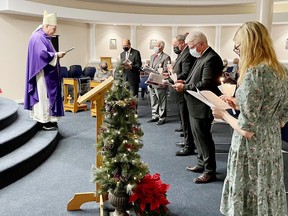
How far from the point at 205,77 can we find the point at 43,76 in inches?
99.4

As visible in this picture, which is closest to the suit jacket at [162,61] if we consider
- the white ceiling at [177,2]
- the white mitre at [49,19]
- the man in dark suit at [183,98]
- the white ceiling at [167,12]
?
the man in dark suit at [183,98]

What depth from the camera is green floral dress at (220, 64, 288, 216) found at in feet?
6.11

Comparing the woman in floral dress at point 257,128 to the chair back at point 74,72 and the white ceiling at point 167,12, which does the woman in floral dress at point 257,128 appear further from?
the white ceiling at point 167,12

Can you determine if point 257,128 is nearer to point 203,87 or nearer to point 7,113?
point 203,87

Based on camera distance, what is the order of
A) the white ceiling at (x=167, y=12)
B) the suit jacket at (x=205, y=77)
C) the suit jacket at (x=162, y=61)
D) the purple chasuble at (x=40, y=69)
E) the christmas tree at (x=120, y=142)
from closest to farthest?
the christmas tree at (x=120, y=142), the suit jacket at (x=205, y=77), the purple chasuble at (x=40, y=69), the suit jacket at (x=162, y=61), the white ceiling at (x=167, y=12)

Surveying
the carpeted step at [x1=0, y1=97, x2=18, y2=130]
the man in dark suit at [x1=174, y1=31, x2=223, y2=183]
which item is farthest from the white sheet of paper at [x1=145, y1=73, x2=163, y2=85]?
the carpeted step at [x1=0, y1=97, x2=18, y2=130]

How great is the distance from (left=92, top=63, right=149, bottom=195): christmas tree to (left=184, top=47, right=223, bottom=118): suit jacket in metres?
1.19

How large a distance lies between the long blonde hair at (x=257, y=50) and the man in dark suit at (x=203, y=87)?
5.19 ft

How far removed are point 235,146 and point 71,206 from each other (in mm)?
1698

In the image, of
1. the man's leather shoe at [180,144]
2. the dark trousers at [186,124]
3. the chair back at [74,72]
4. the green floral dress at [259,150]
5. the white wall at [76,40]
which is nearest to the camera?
Result: the green floral dress at [259,150]

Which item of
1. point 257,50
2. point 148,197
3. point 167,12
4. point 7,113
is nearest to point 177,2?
point 167,12

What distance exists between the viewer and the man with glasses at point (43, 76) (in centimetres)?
473

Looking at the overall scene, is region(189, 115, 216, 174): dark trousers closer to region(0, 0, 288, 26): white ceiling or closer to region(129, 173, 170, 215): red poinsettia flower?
region(129, 173, 170, 215): red poinsettia flower

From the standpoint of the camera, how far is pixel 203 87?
3.57m
